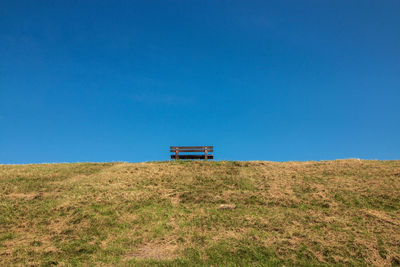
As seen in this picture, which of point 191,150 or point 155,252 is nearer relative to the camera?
point 155,252

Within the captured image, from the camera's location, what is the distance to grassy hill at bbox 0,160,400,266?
28.3 ft

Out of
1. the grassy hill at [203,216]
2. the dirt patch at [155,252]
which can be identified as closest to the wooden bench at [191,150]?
the grassy hill at [203,216]

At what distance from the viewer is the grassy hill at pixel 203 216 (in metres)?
8.63

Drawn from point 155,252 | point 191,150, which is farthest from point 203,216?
point 191,150

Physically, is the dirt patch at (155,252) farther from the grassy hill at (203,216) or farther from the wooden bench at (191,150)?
the wooden bench at (191,150)

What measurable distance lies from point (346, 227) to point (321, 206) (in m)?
2.25

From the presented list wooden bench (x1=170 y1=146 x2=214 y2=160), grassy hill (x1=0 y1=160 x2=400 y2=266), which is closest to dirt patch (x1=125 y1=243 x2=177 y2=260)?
grassy hill (x1=0 y1=160 x2=400 y2=266)

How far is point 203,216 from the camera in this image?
11422 millimetres

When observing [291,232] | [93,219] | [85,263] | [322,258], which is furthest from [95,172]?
[322,258]

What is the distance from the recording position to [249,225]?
10570mm

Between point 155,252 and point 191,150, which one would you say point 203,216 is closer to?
point 155,252

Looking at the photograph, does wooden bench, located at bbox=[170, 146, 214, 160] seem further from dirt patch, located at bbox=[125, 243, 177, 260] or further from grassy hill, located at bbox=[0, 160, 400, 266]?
dirt patch, located at bbox=[125, 243, 177, 260]

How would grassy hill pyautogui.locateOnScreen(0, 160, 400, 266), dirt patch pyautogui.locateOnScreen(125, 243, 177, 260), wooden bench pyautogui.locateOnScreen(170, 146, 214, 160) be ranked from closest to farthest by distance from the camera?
dirt patch pyautogui.locateOnScreen(125, 243, 177, 260) < grassy hill pyautogui.locateOnScreen(0, 160, 400, 266) < wooden bench pyautogui.locateOnScreen(170, 146, 214, 160)

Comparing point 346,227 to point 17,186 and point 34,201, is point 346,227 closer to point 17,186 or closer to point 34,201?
point 34,201
